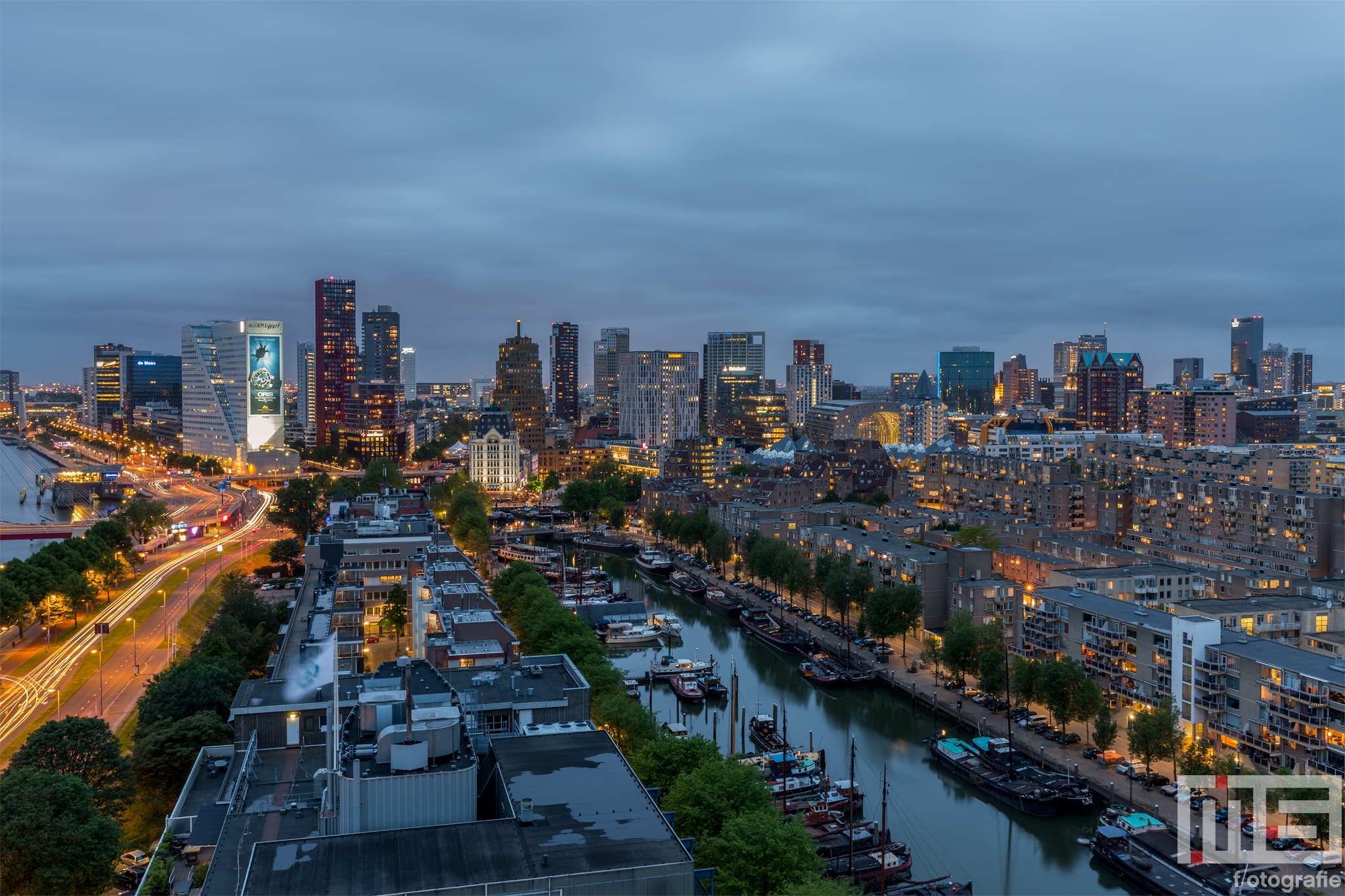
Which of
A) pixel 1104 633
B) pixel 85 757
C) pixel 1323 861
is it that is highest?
pixel 1104 633

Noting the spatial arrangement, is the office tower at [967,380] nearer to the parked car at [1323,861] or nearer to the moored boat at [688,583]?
the moored boat at [688,583]

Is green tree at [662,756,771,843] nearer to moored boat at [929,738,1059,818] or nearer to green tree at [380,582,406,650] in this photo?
moored boat at [929,738,1059,818]

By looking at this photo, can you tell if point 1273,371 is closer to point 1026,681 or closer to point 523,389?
point 523,389

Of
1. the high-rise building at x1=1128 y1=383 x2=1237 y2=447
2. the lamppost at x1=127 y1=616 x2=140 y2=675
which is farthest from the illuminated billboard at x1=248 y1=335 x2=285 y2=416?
the high-rise building at x1=1128 y1=383 x2=1237 y2=447

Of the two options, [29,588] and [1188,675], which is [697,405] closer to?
[29,588]

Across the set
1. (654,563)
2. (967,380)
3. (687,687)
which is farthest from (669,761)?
(967,380)

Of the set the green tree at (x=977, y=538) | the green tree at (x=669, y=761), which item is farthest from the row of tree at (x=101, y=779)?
the green tree at (x=977, y=538)
